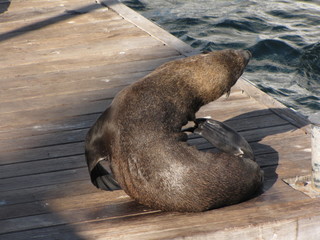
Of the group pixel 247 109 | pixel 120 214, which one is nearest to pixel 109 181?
pixel 120 214

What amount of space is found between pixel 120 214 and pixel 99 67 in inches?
119

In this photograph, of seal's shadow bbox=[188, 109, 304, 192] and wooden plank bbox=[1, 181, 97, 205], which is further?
seal's shadow bbox=[188, 109, 304, 192]

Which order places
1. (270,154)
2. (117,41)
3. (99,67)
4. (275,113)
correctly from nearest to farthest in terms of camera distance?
(270,154)
(275,113)
(99,67)
(117,41)

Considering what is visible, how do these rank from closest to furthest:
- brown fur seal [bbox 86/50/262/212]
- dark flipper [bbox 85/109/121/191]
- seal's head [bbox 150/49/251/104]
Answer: brown fur seal [bbox 86/50/262/212]
dark flipper [bbox 85/109/121/191]
seal's head [bbox 150/49/251/104]

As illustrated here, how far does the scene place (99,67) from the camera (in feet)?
22.1

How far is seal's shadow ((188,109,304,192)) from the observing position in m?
4.46

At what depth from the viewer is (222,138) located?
4180 millimetres

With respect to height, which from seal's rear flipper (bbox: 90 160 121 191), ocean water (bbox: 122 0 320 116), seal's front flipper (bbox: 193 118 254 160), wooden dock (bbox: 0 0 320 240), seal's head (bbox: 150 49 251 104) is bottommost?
ocean water (bbox: 122 0 320 116)

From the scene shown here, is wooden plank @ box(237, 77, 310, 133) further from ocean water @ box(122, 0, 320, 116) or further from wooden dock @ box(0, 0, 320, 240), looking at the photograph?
ocean water @ box(122, 0, 320, 116)

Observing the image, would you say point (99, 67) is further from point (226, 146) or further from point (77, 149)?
point (226, 146)

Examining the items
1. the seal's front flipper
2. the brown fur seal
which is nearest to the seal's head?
the brown fur seal

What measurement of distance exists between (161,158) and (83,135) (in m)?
1.51

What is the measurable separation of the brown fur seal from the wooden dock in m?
0.12

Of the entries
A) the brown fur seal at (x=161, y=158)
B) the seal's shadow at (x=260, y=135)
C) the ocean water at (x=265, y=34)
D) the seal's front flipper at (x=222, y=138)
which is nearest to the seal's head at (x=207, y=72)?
the brown fur seal at (x=161, y=158)
